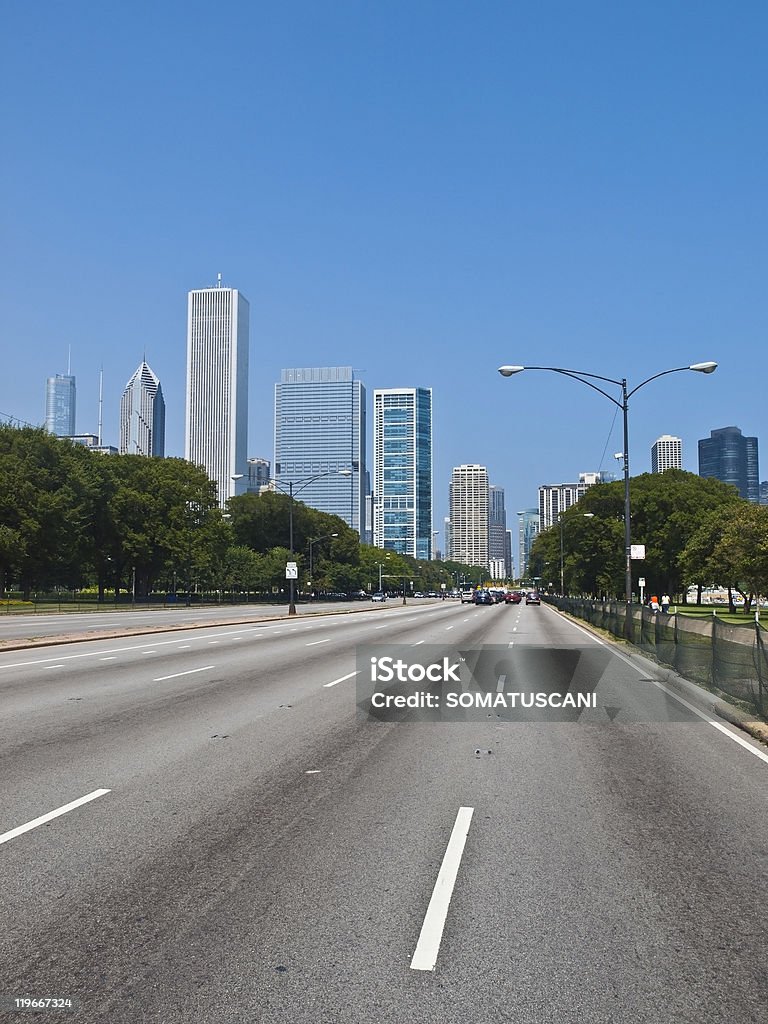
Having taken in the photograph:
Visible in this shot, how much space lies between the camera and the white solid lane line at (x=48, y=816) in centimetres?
698

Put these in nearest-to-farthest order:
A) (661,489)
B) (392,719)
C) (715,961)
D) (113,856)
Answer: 1. (715,961)
2. (113,856)
3. (392,719)
4. (661,489)

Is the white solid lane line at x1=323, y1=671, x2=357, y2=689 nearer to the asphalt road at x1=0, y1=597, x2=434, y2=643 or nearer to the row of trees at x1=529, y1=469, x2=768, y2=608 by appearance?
the asphalt road at x1=0, y1=597, x2=434, y2=643

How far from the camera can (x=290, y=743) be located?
11.1 m

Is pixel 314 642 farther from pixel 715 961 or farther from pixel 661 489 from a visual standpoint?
pixel 661 489

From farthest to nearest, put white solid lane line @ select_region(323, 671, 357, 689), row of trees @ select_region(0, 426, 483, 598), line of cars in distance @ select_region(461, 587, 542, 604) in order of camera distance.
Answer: line of cars in distance @ select_region(461, 587, 542, 604) → row of trees @ select_region(0, 426, 483, 598) → white solid lane line @ select_region(323, 671, 357, 689)

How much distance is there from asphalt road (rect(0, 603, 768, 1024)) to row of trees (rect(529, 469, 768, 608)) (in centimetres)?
6413

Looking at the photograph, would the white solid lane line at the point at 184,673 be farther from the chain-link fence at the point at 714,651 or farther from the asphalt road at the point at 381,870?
the chain-link fence at the point at 714,651

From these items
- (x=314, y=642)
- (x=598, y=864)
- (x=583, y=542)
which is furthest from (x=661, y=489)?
(x=598, y=864)

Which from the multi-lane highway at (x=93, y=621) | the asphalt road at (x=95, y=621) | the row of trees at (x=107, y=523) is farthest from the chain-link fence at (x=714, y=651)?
the row of trees at (x=107, y=523)

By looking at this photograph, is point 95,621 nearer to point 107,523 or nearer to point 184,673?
point 184,673

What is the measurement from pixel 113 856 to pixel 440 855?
2.31 metres

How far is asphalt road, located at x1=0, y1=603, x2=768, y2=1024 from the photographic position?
446 cm

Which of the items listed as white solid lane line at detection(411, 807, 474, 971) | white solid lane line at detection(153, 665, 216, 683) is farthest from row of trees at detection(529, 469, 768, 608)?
white solid lane line at detection(411, 807, 474, 971)

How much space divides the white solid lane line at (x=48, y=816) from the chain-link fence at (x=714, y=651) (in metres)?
9.87
